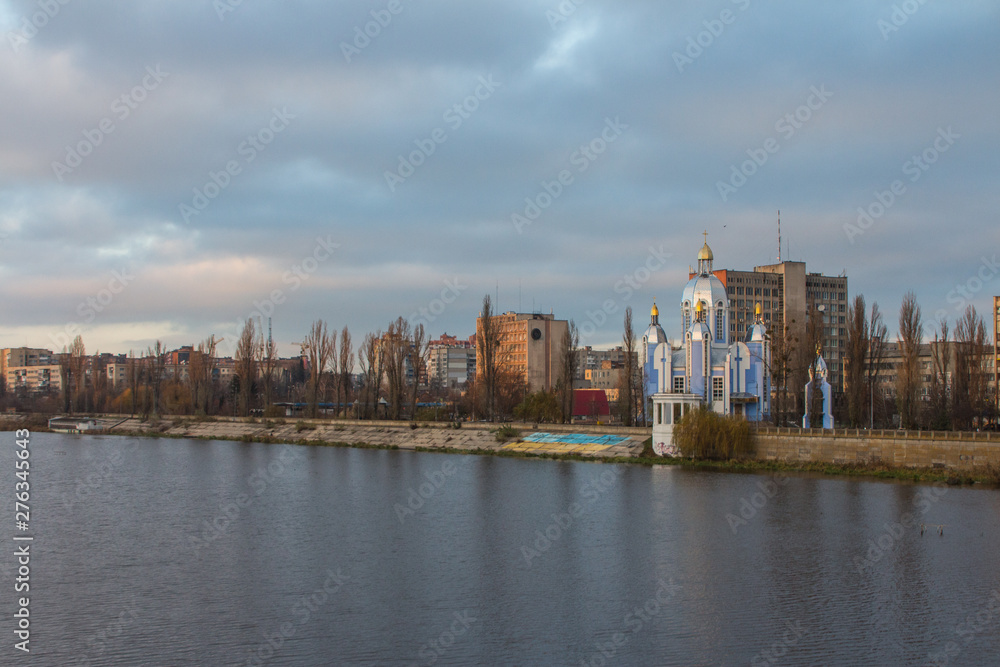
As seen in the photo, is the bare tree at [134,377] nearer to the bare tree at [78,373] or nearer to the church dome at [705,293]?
the bare tree at [78,373]

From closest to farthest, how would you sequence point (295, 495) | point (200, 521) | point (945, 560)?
point (945, 560)
point (200, 521)
point (295, 495)

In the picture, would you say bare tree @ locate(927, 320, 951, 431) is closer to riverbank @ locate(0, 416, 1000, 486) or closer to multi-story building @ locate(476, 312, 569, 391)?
riverbank @ locate(0, 416, 1000, 486)

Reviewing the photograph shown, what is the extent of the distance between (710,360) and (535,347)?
6383cm

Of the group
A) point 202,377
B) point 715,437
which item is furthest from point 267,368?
point 715,437

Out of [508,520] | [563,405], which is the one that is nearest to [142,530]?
[508,520]

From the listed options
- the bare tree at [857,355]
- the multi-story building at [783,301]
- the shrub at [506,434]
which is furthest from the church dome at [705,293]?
the multi-story building at [783,301]

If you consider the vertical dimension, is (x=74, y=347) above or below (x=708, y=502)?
above

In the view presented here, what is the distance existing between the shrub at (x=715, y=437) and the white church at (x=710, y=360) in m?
7.35

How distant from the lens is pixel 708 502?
37625 mm

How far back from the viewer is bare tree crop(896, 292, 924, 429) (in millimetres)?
53803

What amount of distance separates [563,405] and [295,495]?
3249 cm

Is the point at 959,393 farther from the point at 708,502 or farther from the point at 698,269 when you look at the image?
the point at 708,502

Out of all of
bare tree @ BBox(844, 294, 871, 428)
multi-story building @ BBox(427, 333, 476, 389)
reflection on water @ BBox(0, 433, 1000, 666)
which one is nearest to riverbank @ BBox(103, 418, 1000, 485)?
reflection on water @ BBox(0, 433, 1000, 666)

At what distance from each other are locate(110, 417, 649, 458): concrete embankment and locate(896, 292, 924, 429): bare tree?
15.0 meters
